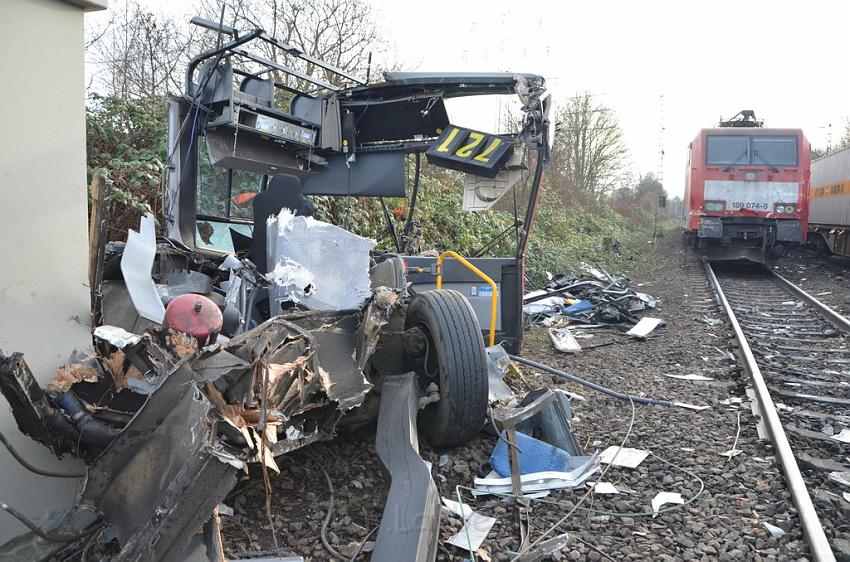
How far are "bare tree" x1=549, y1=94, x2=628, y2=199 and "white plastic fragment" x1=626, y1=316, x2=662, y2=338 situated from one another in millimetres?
23372

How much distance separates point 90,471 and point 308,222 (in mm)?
1911

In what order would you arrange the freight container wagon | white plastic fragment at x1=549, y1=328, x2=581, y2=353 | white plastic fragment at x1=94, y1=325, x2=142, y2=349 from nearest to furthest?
white plastic fragment at x1=94, y1=325, x2=142, y2=349
white plastic fragment at x1=549, y1=328, x2=581, y2=353
the freight container wagon

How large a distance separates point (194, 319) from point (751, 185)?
15620 millimetres

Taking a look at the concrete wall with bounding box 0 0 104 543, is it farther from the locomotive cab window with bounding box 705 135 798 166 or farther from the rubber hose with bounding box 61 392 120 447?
the locomotive cab window with bounding box 705 135 798 166

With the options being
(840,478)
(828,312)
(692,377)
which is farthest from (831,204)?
(840,478)

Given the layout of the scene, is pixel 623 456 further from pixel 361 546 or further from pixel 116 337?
pixel 116 337

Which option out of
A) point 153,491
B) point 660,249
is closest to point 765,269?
point 660,249

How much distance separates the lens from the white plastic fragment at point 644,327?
347 inches

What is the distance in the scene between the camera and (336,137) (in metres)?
6.27

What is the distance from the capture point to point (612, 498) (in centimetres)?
355

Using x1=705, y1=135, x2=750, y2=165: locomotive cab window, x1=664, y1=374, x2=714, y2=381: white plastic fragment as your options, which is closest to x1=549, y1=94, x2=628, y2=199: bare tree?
x1=705, y1=135, x2=750, y2=165: locomotive cab window

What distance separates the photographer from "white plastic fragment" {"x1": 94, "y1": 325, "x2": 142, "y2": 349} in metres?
2.53

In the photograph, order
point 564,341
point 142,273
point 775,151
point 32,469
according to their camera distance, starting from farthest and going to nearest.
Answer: point 775,151
point 564,341
point 142,273
point 32,469

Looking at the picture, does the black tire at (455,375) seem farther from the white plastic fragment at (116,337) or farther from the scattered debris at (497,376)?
the white plastic fragment at (116,337)
